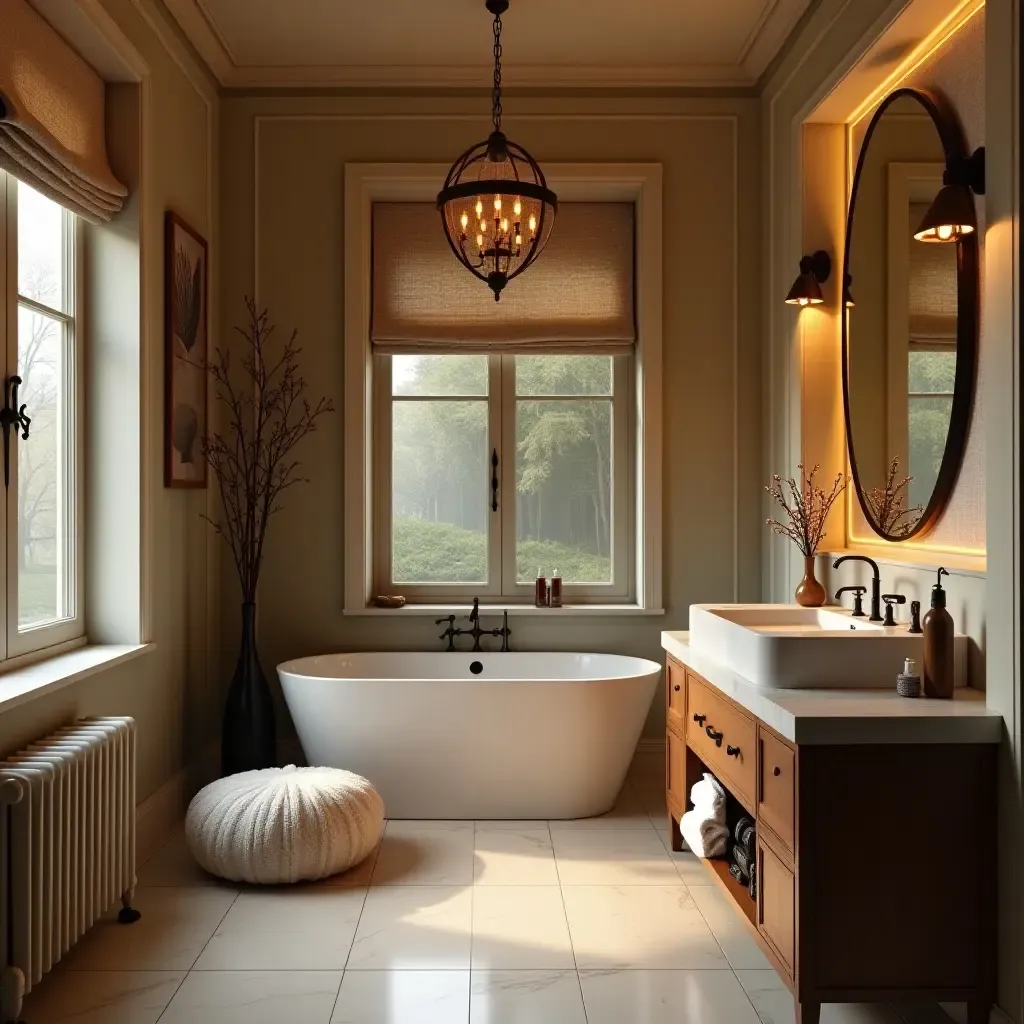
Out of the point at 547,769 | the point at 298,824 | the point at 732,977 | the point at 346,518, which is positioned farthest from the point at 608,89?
the point at 732,977

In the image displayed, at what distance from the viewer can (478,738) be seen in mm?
3781

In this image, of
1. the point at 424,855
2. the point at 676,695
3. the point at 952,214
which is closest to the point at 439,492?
the point at 676,695

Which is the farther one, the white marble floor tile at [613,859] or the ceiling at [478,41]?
the ceiling at [478,41]

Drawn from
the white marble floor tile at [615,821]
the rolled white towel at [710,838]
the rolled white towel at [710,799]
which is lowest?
the white marble floor tile at [615,821]

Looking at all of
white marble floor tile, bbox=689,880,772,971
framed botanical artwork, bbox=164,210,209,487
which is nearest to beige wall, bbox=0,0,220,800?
framed botanical artwork, bbox=164,210,209,487

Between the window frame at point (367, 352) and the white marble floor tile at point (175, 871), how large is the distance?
48.4 inches

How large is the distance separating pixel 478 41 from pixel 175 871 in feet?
10.6

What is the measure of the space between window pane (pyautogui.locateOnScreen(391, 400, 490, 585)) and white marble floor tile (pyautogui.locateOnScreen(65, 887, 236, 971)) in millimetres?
1797

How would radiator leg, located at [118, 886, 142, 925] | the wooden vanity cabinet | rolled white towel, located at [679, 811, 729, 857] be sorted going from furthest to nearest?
1. rolled white towel, located at [679, 811, 729, 857]
2. radiator leg, located at [118, 886, 142, 925]
3. the wooden vanity cabinet

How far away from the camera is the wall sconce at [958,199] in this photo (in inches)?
103

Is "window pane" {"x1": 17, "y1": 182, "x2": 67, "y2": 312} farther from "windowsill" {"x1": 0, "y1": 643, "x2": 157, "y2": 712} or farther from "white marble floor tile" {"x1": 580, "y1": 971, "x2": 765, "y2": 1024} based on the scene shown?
"white marble floor tile" {"x1": 580, "y1": 971, "x2": 765, "y2": 1024}

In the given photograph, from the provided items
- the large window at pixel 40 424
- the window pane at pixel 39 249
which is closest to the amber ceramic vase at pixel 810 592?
the large window at pixel 40 424

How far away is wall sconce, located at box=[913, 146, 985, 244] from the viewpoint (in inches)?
103

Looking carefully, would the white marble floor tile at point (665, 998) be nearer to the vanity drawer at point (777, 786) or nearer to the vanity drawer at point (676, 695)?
the vanity drawer at point (777, 786)
